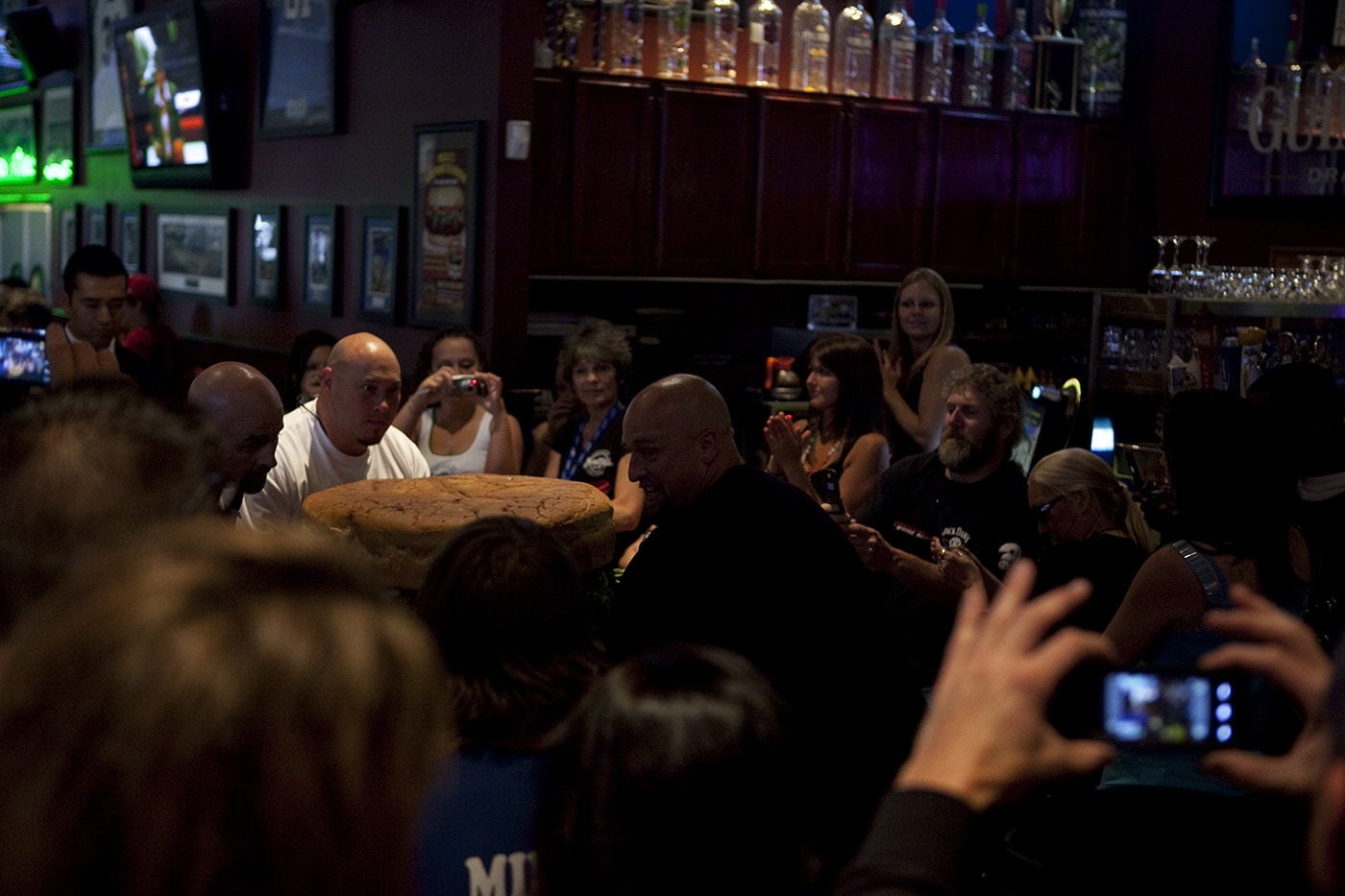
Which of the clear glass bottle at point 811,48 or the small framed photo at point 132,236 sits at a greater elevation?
the clear glass bottle at point 811,48

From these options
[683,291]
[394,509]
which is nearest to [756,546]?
[394,509]

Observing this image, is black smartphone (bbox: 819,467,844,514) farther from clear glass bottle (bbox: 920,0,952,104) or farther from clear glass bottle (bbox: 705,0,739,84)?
clear glass bottle (bbox: 920,0,952,104)

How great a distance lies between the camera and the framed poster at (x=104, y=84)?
1022cm

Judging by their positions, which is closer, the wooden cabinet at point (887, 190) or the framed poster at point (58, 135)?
the wooden cabinet at point (887, 190)

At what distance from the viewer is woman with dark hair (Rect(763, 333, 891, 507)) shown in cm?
459

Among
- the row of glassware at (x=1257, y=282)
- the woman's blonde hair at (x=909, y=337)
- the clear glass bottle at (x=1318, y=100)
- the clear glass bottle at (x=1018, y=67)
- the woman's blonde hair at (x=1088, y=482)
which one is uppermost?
the clear glass bottle at (x=1018, y=67)

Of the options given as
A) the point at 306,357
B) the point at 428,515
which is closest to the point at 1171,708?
the point at 428,515

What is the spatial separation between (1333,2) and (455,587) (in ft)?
23.2

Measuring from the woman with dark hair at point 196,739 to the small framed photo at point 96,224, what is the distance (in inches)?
415

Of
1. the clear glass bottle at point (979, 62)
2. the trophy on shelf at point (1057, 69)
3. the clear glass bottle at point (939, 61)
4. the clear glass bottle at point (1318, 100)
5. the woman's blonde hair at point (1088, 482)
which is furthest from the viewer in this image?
the trophy on shelf at point (1057, 69)

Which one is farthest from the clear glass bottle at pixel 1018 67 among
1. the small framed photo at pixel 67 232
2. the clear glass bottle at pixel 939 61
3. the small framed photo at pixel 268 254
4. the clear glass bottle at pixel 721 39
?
the small framed photo at pixel 67 232

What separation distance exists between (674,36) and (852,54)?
1.03m

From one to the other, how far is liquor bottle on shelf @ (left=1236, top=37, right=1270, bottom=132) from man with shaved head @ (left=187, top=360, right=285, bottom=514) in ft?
19.4

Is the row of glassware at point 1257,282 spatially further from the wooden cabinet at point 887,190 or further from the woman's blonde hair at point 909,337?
the wooden cabinet at point 887,190
